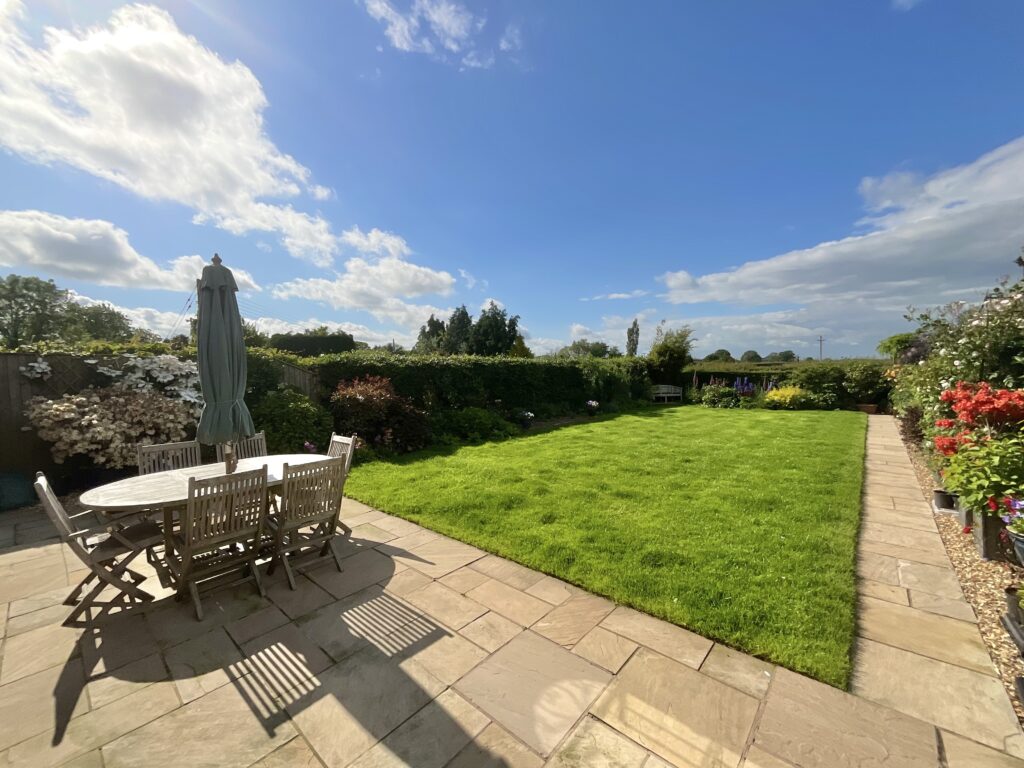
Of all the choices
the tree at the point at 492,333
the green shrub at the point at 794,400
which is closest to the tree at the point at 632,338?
the tree at the point at 492,333

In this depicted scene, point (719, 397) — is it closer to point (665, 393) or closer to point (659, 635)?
point (665, 393)

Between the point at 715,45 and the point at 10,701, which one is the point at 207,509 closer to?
A: the point at 10,701

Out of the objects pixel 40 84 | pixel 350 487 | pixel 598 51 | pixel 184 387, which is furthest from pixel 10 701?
pixel 598 51

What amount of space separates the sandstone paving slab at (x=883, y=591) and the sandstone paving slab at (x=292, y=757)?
12.5ft

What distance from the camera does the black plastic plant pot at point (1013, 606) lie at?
234cm

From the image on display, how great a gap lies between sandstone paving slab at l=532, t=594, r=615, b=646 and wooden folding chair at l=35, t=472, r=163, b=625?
2827mm

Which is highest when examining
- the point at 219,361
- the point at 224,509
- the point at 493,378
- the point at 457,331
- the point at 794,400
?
the point at 457,331

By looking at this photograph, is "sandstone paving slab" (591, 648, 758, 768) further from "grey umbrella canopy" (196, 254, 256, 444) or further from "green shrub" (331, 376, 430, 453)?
"green shrub" (331, 376, 430, 453)

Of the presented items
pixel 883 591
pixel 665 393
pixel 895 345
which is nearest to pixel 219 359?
pixel 883 591

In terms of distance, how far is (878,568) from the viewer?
3436mm

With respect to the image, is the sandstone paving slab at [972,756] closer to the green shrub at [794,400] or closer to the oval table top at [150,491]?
the oval table top at [150,491]

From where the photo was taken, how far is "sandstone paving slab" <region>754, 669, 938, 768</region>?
1729 mm

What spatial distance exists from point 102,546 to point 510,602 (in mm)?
3007

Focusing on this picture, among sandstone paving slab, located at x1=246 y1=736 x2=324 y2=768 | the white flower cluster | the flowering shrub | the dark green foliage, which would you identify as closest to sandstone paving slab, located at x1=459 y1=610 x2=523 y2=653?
sandstone paving slab, located at x1=246 y1=736 x2=324 y2=768
